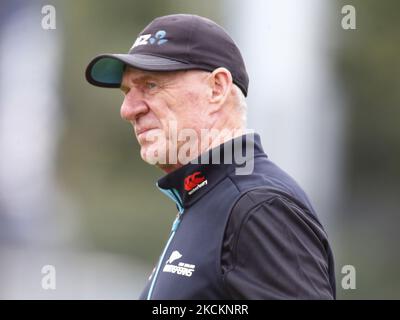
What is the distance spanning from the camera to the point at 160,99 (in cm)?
249

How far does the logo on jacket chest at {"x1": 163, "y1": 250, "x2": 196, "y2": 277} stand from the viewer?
2170mm

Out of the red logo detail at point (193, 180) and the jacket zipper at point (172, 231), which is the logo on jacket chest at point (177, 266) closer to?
the jacket zipper at point (172, 231)

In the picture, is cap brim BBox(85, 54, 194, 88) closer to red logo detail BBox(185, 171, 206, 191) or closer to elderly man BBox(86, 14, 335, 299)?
elderly man BBox(86, 14, 335, 299)

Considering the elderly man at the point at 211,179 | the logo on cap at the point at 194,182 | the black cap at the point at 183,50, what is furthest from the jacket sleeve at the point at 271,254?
the black cap at the point at 183,50

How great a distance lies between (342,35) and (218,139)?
6.76 meters

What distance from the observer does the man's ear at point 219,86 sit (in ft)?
8.12

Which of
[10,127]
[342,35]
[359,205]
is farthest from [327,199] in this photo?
[10,127]

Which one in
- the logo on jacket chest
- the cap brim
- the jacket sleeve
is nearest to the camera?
the jacket sleeve

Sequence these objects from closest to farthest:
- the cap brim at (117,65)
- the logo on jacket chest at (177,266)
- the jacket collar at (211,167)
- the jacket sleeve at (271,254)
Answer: the jacket sleeve at (271,254) → the logo on jacket chest at (177,266) → the jacket collar at (211,167) → the cap brim at (117,65)

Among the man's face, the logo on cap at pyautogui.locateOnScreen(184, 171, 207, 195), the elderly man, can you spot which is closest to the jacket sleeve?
the elderly man

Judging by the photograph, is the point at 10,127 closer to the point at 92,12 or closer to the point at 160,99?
the point at 92,12

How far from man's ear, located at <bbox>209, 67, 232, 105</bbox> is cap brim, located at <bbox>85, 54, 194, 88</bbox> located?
0.24 ft

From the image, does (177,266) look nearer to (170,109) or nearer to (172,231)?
(172,231)

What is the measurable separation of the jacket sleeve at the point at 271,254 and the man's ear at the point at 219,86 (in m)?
0.41
